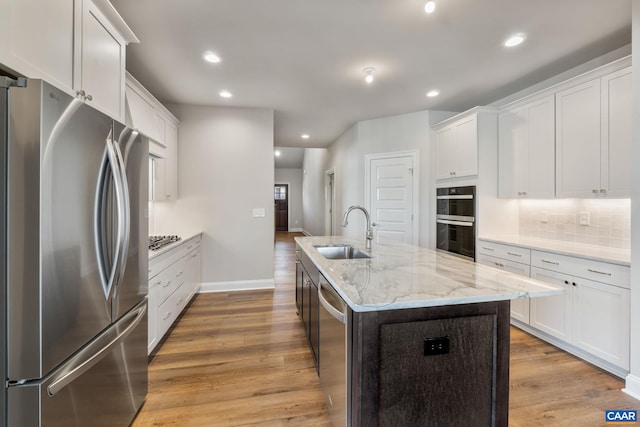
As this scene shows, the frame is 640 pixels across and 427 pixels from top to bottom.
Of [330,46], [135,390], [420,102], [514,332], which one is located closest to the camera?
[135,390]

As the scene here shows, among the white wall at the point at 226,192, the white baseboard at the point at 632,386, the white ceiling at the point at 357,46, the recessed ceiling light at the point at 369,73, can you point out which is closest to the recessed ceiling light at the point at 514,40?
the white ceiling at the point at 357,46

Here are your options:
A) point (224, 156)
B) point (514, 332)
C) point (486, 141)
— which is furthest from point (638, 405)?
point (224, 156)

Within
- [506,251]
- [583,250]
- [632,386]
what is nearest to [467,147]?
[506,251]

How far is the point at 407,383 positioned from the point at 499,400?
46 centimetres

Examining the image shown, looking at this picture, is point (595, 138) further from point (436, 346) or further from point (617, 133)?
point (436, 346)

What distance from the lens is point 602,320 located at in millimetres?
2082

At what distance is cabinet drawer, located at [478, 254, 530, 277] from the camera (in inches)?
105

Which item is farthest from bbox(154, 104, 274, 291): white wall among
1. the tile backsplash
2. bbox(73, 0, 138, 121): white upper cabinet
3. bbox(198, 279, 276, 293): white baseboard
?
the tile backsplash

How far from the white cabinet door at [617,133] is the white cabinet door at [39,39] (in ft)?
12.0

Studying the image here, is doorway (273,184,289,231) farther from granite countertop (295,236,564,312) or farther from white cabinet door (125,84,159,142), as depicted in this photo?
granite countertop (295,236,564,312)

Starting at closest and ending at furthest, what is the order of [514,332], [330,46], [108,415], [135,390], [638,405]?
[108,415]
[135,390]
[638,405]
[330,46]
[514,332]

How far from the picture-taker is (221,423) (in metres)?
1.60

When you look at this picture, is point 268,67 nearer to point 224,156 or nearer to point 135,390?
point 224,156

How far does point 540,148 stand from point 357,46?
2124 mm
